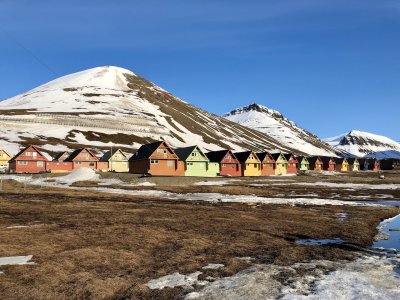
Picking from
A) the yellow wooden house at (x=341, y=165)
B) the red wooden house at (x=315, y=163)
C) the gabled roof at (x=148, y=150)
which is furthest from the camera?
the yellow wooden house at (x=341, y=165)

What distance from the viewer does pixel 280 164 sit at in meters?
122

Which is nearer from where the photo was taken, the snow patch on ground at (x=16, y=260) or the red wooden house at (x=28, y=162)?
the snow patch on ground at (x=16, y=260)

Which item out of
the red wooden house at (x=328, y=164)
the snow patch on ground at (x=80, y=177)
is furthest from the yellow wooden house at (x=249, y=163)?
the red wooden house at (x=328, y=164)

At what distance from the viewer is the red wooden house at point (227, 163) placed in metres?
103

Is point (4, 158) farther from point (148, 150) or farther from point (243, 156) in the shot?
point (243, 156)

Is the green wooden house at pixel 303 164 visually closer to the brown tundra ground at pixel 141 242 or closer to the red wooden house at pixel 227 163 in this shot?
the red wooden house at pixel 227 163

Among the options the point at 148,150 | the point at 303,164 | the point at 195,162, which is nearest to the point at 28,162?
the point at 148,150

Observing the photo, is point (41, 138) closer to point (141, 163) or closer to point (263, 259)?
point (141, 163)

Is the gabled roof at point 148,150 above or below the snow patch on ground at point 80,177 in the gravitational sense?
above

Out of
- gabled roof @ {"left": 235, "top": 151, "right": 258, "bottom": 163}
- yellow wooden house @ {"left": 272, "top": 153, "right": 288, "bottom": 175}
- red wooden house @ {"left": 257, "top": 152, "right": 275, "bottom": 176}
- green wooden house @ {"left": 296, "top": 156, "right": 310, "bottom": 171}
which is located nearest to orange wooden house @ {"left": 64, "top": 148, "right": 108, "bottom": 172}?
gabled roof @ {"left": 235, "top": 151, "right": 258, "bottom": 163}

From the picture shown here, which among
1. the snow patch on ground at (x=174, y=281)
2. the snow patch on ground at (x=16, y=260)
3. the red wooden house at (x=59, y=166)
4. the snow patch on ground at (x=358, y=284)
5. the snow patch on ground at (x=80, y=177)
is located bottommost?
the snow patch on ground at (x=174, y=281)

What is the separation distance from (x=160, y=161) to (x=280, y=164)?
158 feet

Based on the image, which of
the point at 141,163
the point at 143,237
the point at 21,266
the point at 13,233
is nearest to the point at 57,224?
the point at 13,233

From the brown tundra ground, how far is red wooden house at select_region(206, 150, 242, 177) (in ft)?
221
